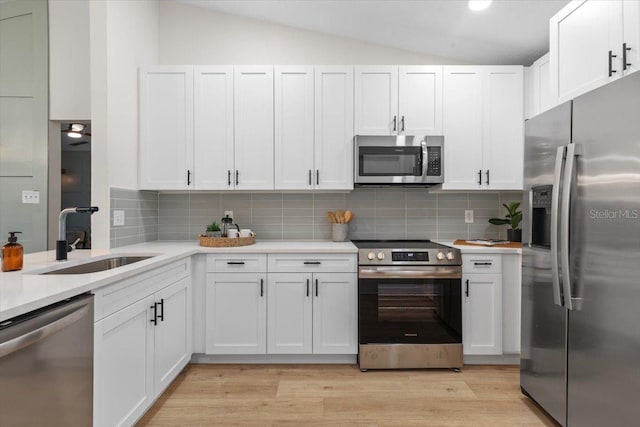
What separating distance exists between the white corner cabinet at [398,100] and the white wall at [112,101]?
1.82 metres

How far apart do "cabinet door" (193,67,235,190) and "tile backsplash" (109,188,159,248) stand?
1.68ft

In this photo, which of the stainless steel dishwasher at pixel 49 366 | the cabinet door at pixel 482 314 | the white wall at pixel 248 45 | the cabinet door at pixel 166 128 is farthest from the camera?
the white wall at pixel 248 45

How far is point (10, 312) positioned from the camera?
3.72 feet

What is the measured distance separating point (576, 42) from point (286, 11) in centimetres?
220

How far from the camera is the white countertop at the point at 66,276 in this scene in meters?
1.25

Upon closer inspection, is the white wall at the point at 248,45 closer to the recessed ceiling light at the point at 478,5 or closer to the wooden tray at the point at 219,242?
the recessed ceiling light at the point at 478,5

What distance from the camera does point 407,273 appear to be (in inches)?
111

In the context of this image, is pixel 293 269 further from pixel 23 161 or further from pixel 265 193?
pixel 23 161

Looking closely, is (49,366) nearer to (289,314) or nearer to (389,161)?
(289,314)

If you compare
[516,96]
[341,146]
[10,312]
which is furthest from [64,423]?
[516,96]

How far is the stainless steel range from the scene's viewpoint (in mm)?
Answer: 2816

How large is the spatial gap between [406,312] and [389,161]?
1202 millimetres

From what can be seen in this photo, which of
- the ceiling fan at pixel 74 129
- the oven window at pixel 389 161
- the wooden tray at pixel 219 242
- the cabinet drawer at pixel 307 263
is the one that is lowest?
the cabinet drawer at pixel 307 263

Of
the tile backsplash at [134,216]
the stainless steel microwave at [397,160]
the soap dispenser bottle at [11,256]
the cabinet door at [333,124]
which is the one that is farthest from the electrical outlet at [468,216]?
the soap dispenser bottle at [11,256]
